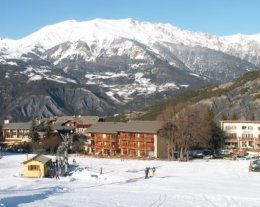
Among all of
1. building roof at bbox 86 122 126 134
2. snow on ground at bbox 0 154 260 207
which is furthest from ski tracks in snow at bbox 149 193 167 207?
building roof at bbox 86 122 126 134

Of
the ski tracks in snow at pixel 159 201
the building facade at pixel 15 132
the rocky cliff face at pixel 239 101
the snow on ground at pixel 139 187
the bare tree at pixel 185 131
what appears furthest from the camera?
the building facade at pixel 15 132

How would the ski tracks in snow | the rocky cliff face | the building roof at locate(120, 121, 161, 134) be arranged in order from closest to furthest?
the ski tracks in snow → the building roof at locate(120, 121, 161, 134) → the rocky cliff face

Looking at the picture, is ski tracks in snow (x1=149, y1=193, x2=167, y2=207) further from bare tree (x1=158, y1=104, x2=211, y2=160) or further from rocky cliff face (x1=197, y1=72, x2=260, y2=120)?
rocky cliff face (x1=197, y1=72, x2=260, y2=120)

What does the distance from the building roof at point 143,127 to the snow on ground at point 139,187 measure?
21.6 meters

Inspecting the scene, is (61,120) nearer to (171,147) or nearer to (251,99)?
(251,99)

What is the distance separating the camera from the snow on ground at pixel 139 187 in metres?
38.9

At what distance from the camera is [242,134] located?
4569 inches

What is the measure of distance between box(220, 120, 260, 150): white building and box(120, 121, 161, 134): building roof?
21.4 m

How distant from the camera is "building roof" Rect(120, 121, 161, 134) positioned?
102 m

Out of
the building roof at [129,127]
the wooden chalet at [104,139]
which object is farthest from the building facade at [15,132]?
the building roof at [129,127]

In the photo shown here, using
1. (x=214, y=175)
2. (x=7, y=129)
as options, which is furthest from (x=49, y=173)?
(x=7, y=129)

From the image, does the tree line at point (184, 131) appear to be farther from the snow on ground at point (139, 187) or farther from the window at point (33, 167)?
the window at point (33, 167)

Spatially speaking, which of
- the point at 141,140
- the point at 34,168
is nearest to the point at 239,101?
the point at 141,140

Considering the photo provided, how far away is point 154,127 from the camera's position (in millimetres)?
102438
